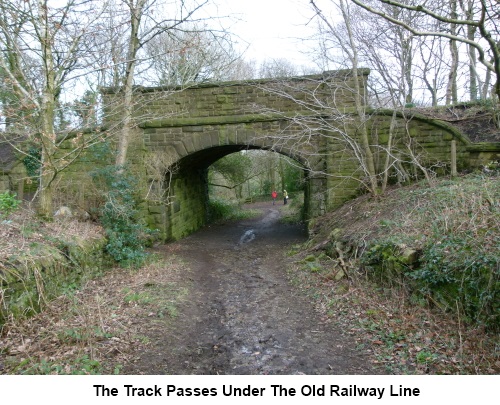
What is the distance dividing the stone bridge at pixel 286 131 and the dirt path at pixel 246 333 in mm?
2857

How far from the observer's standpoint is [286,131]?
9.45 metres

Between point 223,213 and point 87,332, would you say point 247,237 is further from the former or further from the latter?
point 87,332

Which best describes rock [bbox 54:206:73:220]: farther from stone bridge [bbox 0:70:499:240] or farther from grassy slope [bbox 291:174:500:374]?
grassy slope [bbox 291:174:500:374]

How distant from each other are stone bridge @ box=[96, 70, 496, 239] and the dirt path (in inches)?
112

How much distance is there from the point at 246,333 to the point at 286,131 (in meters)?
6.20

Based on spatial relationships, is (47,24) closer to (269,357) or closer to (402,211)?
(269,357)

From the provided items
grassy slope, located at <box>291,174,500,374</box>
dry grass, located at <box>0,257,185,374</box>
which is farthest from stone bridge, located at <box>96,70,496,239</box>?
dry grass, located at <box>0,257,185,374</box>

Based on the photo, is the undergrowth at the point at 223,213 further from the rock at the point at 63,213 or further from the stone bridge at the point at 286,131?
the rock at the point at 63,213

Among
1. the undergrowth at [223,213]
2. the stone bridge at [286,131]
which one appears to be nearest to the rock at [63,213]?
the stone bridge at [286,131]

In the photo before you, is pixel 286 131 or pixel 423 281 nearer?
pixel 423 281

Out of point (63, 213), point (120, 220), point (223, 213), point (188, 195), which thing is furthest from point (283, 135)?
point (223, 213)

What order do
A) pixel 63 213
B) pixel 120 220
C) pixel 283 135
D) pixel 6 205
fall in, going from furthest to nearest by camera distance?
pixel 283 135
pixel 120 220
pixel 63 213
pixel 6 205

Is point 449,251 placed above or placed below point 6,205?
below

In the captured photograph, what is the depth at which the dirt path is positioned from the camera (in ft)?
12.0
